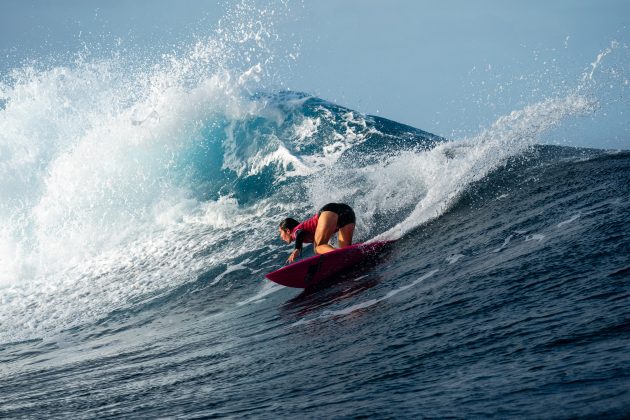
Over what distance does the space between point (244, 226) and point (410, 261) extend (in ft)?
24.0

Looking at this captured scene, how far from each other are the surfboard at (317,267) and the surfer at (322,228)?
0.97 feet

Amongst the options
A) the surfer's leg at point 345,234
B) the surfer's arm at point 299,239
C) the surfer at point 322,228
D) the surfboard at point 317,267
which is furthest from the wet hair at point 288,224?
the surfboard at point 317,267

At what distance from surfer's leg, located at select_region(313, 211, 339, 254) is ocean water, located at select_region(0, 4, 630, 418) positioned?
35.2 inches

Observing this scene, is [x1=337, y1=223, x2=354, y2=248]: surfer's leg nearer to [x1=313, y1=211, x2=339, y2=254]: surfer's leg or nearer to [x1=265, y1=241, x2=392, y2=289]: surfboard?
[x1=313, y1=211, x2=339, y2=254]: surfer's leg

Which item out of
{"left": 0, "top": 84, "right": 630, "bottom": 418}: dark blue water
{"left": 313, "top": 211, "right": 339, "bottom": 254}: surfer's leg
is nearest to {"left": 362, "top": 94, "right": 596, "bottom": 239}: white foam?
{"left": 0, "top": 84, "right": 630, "bottom": 418}: dark blue water

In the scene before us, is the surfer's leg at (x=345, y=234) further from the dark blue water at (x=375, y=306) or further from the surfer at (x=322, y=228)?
the dark blue water at (x=375, y=306)

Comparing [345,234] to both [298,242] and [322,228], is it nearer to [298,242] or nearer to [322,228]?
[322,228]

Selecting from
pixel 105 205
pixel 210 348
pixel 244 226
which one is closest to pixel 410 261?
pixel 210 348

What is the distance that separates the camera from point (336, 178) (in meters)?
15.0

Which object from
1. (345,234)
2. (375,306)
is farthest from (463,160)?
(375,306)

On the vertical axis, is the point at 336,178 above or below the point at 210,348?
above

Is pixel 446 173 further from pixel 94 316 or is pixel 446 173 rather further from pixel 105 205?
pixel 105 205

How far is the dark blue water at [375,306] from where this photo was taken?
10.1ft

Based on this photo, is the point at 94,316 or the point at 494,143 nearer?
the point at 94,316
